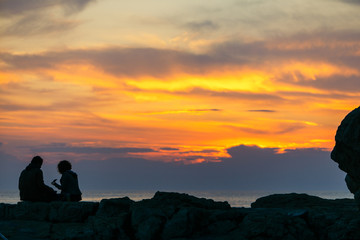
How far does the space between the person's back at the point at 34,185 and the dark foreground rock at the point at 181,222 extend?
49.2 inches

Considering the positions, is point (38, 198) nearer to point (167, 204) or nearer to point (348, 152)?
point (167, 204)

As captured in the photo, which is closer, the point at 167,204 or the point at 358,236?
the point at 358,236

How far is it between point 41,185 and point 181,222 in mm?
5202

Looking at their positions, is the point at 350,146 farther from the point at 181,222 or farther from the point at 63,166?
the point at 63,166

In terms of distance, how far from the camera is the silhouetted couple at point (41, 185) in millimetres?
13727

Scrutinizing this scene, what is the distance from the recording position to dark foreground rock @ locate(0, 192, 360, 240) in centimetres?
955

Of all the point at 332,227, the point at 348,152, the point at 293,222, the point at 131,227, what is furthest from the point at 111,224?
the point at 348,152

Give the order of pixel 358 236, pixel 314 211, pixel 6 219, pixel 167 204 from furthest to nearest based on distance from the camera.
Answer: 1. pixel 6 219
2. pixel 167 204
3. pixel 314 211
4. pixel 358 236

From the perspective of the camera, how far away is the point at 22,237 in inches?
448

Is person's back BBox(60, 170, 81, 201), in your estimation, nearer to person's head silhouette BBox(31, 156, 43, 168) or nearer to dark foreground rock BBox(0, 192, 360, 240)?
person's head silhouette BBox(31, 156, 43, 168)

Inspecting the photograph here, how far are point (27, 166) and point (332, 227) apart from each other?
26.8 feet

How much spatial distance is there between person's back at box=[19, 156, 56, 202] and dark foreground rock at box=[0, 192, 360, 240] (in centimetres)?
125

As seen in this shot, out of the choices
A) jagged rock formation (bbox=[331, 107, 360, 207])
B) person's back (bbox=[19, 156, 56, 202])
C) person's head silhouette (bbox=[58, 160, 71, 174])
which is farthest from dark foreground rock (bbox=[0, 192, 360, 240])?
person's head silhouette (bbox=[58, 160, 71, 174])

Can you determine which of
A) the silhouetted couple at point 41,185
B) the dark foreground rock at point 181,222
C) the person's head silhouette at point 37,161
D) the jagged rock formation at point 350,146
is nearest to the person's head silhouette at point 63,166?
the silhouetted couple at point 41,185
